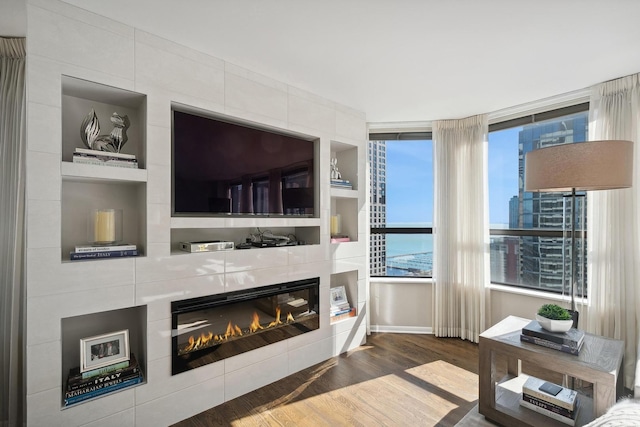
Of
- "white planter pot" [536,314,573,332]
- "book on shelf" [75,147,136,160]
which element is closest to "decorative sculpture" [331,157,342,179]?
"book on shelf" [75,147,136,160]

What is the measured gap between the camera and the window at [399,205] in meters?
3.87

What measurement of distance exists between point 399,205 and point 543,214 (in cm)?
147

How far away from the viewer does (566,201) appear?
300 centimetres

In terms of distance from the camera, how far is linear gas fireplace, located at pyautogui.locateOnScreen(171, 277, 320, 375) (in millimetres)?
2156

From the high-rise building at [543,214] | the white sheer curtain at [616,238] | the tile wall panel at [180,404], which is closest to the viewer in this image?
the tile wall panel at [180,404]

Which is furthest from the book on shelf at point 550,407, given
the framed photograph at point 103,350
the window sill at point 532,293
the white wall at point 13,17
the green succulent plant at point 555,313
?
the white wall at point 13,17

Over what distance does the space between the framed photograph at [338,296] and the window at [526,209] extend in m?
1.73

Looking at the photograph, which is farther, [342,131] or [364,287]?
[364,287]

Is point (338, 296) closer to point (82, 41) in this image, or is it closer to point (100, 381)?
point (100, 381)

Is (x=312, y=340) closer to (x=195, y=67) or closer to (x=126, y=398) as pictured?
(x=126, y=398)

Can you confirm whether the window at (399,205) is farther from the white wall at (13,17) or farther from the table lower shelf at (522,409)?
the white wall at (13,17)

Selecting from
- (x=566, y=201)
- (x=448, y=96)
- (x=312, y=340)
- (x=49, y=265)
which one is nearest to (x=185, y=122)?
(x=49, y=265)

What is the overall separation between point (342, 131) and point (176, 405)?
8.67ft

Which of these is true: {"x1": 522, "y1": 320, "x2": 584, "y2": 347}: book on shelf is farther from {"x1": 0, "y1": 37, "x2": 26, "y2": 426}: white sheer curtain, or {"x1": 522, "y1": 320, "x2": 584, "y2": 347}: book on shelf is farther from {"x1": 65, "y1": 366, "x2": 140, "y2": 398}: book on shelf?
{"x1": 0, "y1": 37, "x2": 26, "y2": 426}: white sheer curtain
